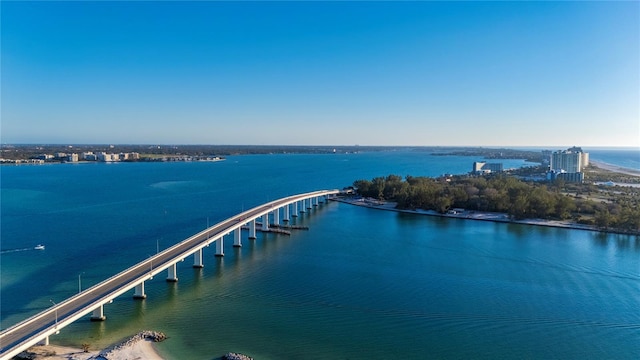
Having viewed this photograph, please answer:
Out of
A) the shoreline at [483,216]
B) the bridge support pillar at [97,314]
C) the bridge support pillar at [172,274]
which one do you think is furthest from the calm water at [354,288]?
the shoreline at [483,216]

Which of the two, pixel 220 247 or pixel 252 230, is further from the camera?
pixel 252 230

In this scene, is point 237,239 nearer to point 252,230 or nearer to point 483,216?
point 252,230

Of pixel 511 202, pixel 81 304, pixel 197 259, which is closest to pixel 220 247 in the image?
pixel 197 259

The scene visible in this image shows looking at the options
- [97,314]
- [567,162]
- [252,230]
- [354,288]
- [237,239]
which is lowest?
[354,288]

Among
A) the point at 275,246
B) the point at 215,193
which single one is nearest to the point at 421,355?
the point at 275,246

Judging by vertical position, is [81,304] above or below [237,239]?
above

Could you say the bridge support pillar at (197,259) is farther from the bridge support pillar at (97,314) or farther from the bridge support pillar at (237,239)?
the bridge support pillar at (97,314)

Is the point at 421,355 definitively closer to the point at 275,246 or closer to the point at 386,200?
the point at 275,246
